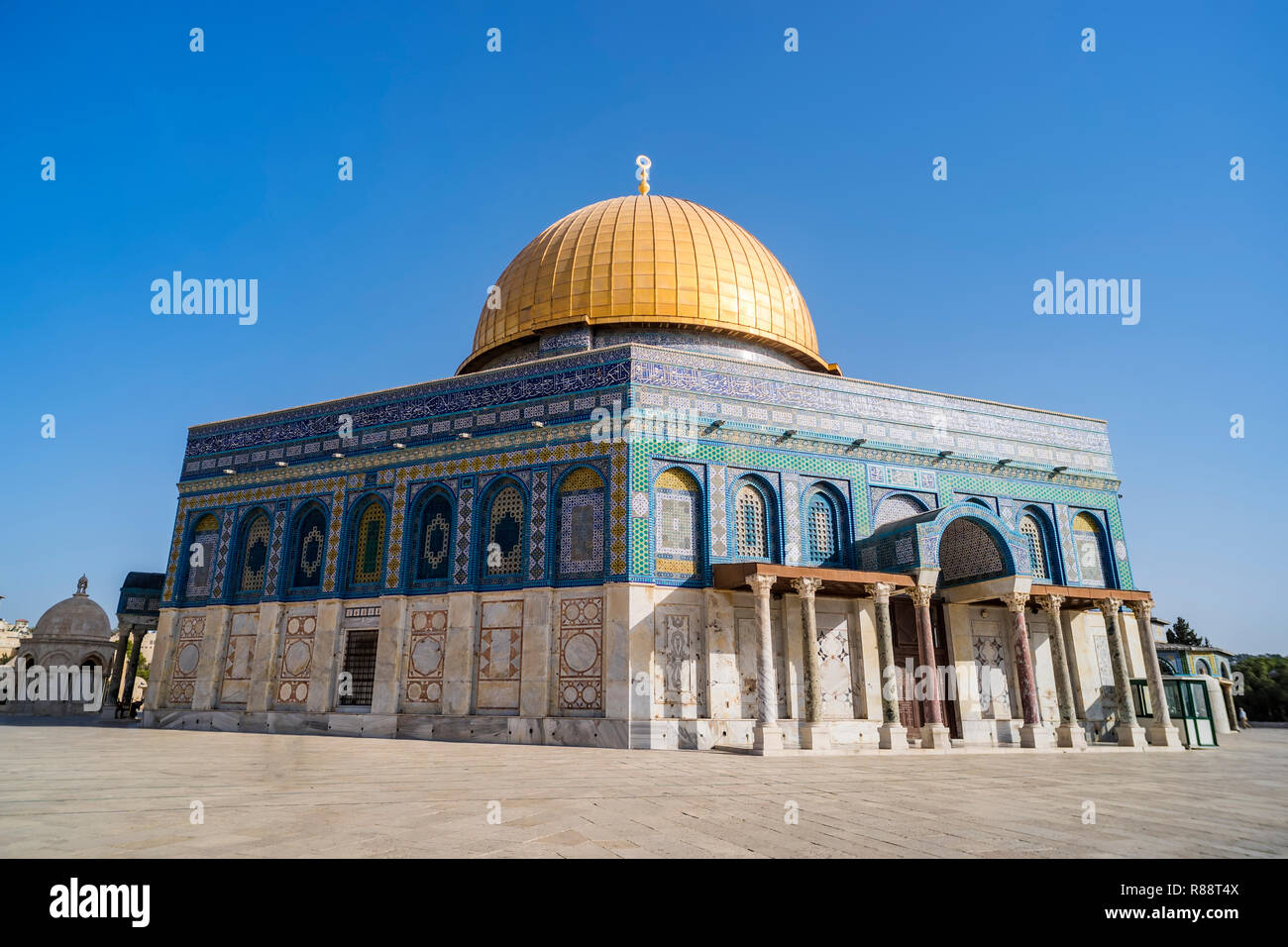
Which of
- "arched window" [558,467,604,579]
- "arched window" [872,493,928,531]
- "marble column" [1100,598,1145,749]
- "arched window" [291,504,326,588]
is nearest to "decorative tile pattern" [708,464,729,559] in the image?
"arched window" [558,467,604,579]

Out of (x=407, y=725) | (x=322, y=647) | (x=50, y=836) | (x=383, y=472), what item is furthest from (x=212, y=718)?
(x=50, y=836)

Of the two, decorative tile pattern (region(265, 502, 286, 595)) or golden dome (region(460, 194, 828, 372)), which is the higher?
golden dome (region(460, 194, 828, 372))

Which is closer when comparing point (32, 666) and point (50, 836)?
point (50, 836)

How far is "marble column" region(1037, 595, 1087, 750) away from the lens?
1638 centimetres

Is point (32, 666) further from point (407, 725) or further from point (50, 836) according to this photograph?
point (50, 836)

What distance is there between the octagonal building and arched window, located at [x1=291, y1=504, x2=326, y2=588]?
0.27 ft

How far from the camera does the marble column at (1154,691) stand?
17359 mm

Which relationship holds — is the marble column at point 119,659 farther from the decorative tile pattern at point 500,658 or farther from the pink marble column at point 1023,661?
the pink marble column at point 1023,661

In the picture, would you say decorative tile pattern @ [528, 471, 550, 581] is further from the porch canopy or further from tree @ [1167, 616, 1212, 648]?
tree @ [1167, 616, 1212, 648]

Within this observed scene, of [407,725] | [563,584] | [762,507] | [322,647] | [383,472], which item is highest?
[383,472]

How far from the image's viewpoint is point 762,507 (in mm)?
17812

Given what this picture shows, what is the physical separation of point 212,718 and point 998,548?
20.2m

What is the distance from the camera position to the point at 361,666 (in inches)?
733
